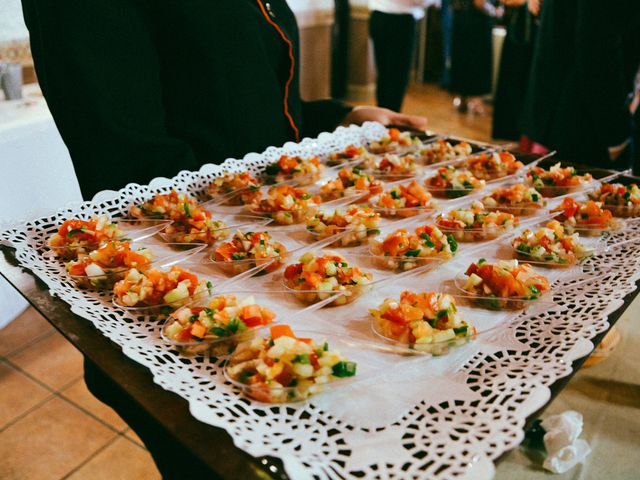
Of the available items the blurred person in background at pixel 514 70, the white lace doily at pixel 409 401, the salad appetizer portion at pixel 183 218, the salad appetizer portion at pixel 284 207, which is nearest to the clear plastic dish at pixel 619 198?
the white lace doily at pixel 409 401

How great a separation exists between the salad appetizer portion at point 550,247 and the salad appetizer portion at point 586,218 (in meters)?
0.10

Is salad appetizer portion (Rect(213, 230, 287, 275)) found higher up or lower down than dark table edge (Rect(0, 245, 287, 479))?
higher up

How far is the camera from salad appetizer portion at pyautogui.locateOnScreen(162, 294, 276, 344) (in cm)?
80


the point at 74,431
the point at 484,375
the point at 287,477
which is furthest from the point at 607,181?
the point at 74,431

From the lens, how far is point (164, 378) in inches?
28.5

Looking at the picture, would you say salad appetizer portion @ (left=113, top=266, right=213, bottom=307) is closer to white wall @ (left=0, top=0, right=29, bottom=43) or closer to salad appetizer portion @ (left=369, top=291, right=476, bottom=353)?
salad appetizer portion @ (left=369, top=291, right=476, bottom=353)

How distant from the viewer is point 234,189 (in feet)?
4.68

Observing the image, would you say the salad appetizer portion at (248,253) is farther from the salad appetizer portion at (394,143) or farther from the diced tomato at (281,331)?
the salad appetizer portion at (394,143)

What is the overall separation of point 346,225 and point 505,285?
0.41 m

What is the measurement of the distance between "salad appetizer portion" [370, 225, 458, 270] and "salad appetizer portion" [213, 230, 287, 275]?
20 cm

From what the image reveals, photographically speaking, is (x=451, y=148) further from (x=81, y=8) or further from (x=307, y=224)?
(x=81, y=8)

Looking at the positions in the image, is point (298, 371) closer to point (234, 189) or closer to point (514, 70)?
point (234, 189)

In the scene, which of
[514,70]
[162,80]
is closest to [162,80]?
[162,80]

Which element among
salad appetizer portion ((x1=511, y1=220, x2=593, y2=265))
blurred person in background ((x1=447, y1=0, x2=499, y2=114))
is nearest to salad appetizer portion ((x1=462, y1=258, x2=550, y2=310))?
salad appetizer portion ((x1=511, y1=220, x2=593, y2=265))
